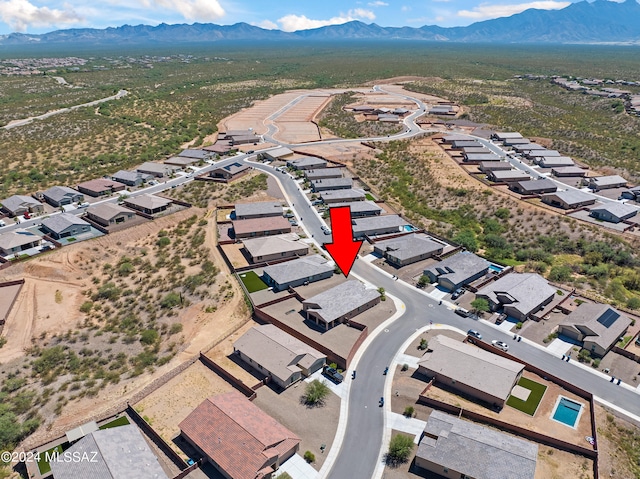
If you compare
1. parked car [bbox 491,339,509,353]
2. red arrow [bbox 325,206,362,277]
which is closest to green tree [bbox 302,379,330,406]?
parked car [bbox 491,339,509,353]

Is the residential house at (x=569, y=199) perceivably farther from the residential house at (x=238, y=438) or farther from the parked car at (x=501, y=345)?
the residential house at (x=238, y=438)

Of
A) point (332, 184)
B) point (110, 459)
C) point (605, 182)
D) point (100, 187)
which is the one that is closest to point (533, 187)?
point (605, 182)

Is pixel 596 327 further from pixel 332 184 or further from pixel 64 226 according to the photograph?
pixel 64 226

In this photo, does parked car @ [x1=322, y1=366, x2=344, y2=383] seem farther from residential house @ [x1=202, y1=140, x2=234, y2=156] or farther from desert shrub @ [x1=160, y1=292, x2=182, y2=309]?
residential house @ [x1=202, y1=140, x2=234, y2=156]

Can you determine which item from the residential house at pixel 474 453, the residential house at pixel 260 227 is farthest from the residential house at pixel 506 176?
the residential house at pixel 474 453

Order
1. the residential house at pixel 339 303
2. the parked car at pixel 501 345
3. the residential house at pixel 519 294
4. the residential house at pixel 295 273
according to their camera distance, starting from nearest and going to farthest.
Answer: the parked car at pixel 501 345 → the residential house at pixel 339 303 → the residential house at pixel 519 294 → the residential house at pixel 295 273

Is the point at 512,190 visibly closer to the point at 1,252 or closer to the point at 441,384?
the point at 441,384
